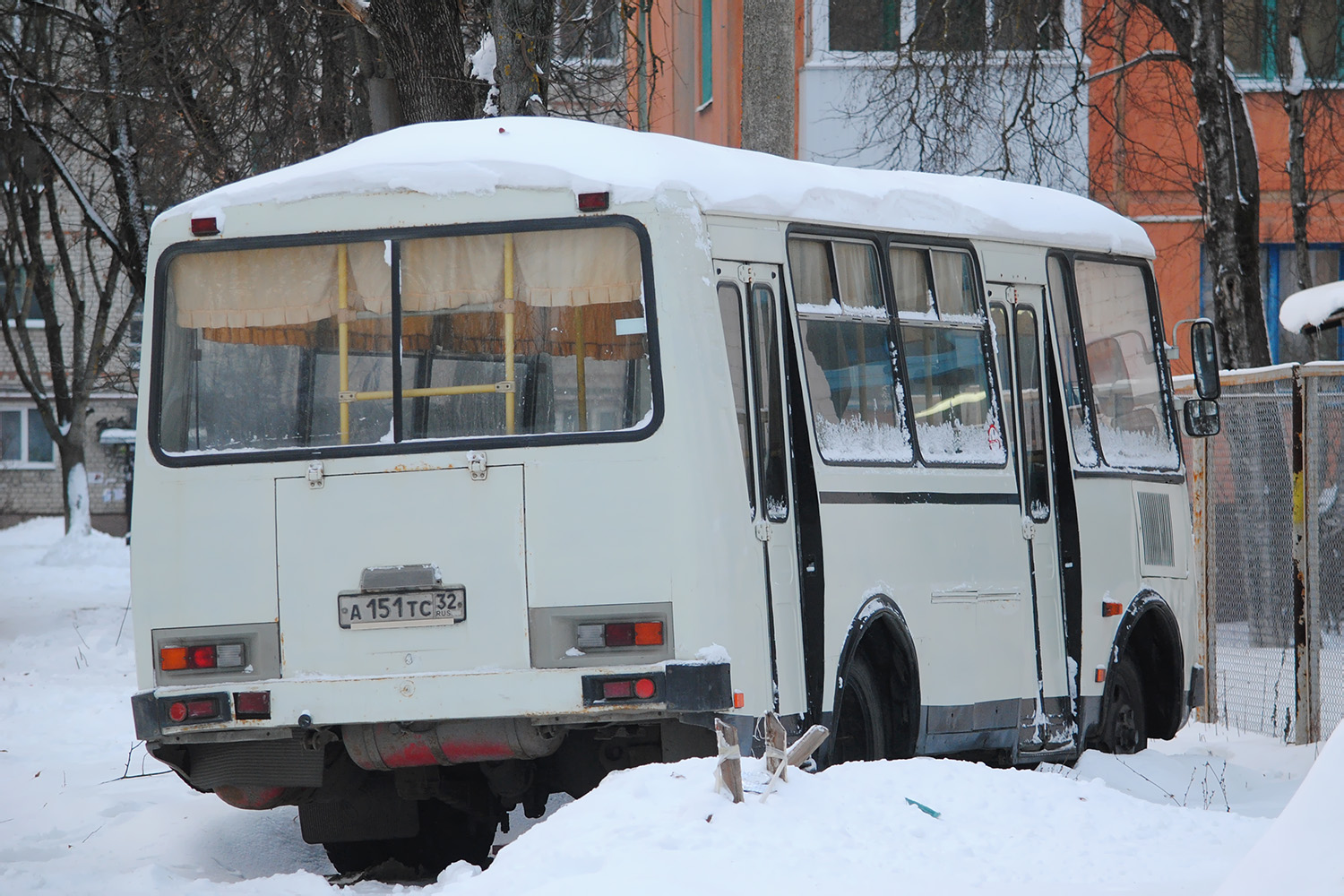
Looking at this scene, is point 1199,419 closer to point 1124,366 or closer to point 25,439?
point 1124,366

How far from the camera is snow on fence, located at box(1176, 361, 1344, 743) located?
10.4m

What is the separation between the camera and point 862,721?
25.3 feet

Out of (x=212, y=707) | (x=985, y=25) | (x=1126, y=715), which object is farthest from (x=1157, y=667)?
(x=985, y=25)

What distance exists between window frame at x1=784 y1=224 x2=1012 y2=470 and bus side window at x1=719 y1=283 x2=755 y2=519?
0.34 m

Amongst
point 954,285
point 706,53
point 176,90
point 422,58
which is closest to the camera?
point 954,285

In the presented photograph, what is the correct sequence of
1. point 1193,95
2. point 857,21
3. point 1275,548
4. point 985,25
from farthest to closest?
1. point 857,21
2. point 985,25
3. point 1193,95
4. point 1275,548

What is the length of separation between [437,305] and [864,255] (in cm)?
208

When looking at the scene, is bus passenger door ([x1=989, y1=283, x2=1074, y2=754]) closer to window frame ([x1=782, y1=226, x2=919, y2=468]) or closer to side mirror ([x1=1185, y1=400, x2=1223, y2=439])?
window frame ([x1=782, y1=226, x2=919, y2=468])

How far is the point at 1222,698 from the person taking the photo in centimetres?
1187

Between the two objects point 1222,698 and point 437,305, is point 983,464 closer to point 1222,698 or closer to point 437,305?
point 437,305

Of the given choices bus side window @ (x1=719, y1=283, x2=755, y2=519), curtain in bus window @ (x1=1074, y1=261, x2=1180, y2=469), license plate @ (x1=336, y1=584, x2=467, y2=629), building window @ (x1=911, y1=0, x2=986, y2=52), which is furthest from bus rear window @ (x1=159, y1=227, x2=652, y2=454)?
building window @ (x1=911, y1=0, x2=986, y2=52)

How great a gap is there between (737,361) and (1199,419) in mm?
3903

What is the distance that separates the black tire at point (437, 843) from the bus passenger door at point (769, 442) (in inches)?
72.4

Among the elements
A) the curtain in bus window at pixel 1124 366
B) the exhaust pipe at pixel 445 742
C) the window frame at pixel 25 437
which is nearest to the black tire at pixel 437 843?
the exhaust pipe at pixel 445 742
